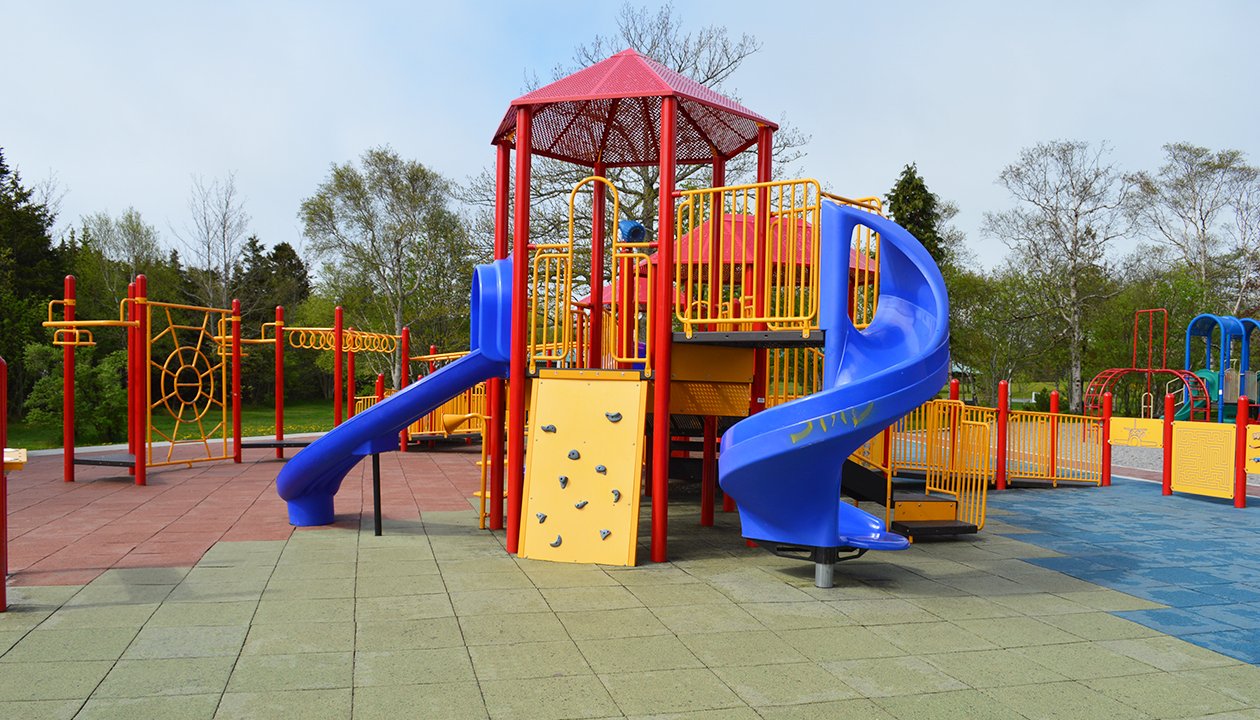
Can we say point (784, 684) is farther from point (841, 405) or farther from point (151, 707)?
point (151, 707)

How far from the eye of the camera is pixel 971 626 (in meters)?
5.48

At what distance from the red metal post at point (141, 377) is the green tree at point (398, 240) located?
20949 millimetres

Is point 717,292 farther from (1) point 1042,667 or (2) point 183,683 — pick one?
(2) point 183,683

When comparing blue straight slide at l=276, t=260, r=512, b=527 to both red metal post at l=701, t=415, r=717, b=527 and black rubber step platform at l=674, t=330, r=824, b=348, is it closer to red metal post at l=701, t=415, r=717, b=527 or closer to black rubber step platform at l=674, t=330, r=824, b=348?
black rubber step platform at l=674, t=330, r=824, b=348

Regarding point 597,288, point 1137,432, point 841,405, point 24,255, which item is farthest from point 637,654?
point 24,255

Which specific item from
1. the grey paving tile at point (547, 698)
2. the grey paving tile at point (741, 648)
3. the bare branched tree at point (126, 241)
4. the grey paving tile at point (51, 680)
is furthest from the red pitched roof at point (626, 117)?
the bare branched tree at point (126, 241)

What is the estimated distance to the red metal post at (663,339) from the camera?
23.5 feet

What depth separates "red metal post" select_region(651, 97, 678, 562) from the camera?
23.5ft

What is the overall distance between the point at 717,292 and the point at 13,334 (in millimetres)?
29369

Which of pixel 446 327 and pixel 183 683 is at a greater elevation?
pixel 446 327

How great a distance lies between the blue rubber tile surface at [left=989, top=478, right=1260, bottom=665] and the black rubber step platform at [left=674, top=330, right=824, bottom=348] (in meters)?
2.86

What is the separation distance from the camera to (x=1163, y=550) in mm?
8562

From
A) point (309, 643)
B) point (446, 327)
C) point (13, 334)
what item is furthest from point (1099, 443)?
point (13, 334)

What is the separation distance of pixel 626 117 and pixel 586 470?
4.14m
